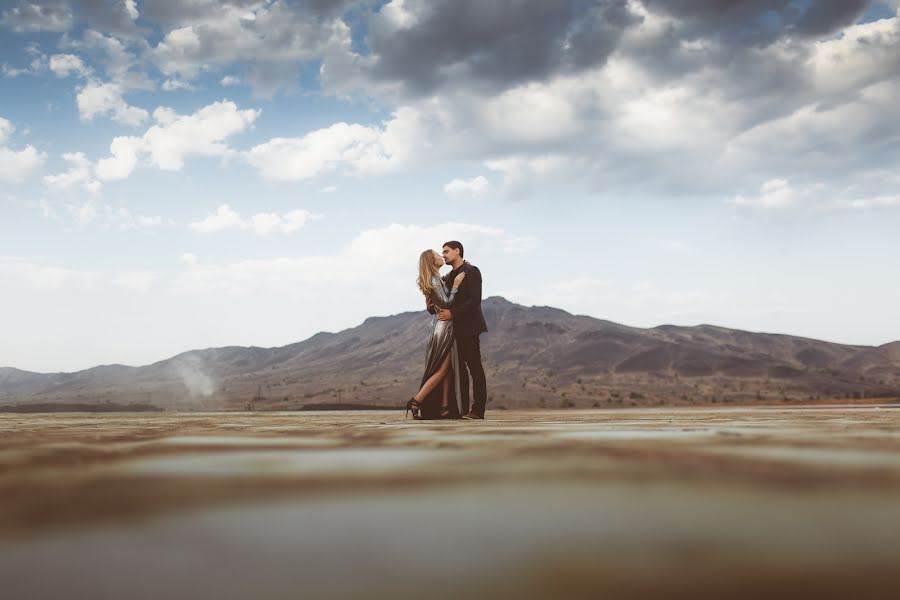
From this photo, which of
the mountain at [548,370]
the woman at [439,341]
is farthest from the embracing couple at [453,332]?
the mountain at [548,370]

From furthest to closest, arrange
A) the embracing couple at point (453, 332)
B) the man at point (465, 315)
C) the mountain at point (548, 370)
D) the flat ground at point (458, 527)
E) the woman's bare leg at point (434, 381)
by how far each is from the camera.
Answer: the mountain at point (548, 370)
the man at point (465, 315)
the embracing couple at point (453, 332)
the woman's bare leg at point (434, 381)
the flat ground at point (458, 527)

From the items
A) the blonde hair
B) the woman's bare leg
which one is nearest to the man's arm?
the blonde hair


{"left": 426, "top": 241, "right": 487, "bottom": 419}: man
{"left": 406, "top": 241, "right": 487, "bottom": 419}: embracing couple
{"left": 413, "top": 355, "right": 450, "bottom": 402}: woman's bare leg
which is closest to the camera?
{"left": 413, "top": 355, "right": 450, "bottom": 402}: woman's bare leg

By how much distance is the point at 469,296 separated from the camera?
21.5ft

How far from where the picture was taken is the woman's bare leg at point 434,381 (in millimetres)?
6250

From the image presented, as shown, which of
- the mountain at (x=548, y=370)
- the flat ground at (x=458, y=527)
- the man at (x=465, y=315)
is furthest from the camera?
the mountain at (x=548, y=370)

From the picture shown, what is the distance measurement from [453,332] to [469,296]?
390mm

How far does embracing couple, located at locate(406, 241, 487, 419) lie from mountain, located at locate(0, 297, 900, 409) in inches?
1108

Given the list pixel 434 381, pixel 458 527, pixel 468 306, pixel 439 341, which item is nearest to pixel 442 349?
pixel 439 341

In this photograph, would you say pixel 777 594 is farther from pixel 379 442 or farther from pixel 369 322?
pixel 369 322

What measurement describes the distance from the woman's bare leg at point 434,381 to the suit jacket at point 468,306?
1.12 ft

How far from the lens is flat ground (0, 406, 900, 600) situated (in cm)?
73

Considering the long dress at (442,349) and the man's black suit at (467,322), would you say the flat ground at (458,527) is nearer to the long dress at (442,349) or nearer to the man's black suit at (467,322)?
the long dress at (442,349)

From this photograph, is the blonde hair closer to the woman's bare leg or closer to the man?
the man
